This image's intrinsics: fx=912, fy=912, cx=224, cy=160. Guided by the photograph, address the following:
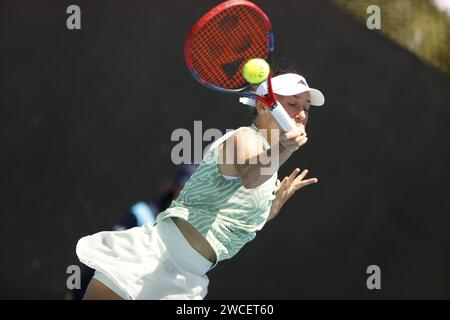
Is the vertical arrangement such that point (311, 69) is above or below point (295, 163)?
above

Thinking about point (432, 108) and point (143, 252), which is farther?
point (432, 108)

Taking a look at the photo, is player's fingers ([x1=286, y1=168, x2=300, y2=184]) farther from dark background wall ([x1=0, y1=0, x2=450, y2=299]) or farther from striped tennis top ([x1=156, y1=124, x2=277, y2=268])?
dark background wall ([x1=0, y1=0, x2=450, y2=299])

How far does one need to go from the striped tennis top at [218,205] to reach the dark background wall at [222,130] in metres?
1.40

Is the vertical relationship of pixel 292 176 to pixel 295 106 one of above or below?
below

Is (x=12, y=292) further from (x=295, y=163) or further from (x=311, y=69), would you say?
(x=311, y=69)

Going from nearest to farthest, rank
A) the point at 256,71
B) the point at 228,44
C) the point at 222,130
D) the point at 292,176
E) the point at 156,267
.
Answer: the point at 256,71 < the point at 156,267 < the point at 228,44 < the point at 292,176 < the point at 222,130

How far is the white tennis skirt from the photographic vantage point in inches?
108

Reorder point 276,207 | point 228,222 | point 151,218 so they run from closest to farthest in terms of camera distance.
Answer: point 228,222
point 276,207
point 151,218

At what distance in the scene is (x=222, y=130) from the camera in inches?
165

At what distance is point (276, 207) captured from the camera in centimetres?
311

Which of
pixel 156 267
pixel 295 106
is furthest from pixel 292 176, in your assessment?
pixel 156 267

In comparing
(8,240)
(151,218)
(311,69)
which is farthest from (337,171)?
(8,240)

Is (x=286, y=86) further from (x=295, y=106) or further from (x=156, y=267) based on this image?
(x=156, y=267)
